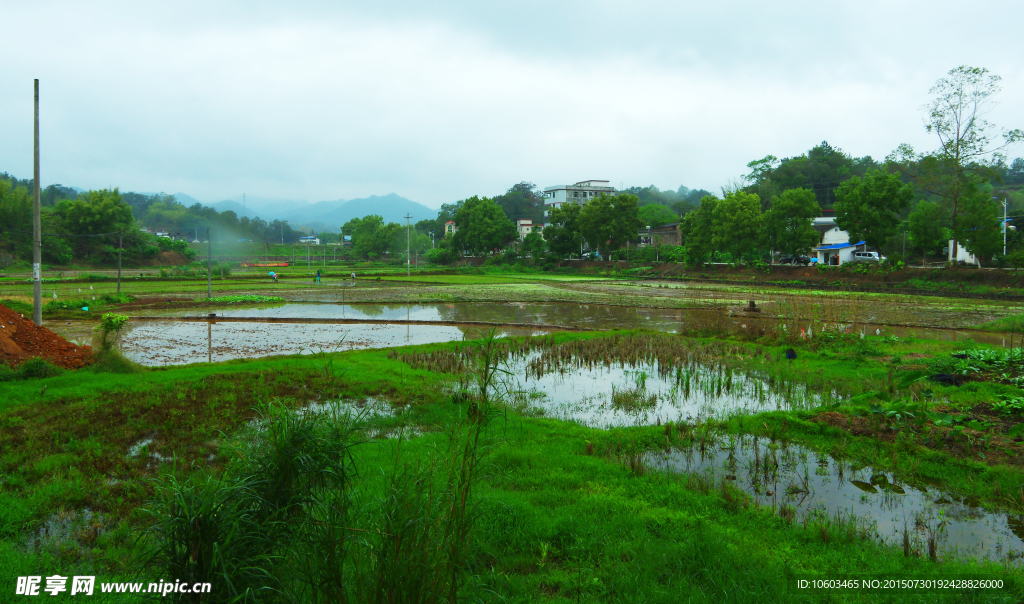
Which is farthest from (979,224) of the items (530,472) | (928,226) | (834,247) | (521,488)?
(521,488)

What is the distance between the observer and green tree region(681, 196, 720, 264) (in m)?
52.5

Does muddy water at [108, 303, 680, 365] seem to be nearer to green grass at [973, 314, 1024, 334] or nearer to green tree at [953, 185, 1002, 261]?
green grass at [973, 314, 1024, 334]

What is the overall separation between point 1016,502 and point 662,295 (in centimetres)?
2945

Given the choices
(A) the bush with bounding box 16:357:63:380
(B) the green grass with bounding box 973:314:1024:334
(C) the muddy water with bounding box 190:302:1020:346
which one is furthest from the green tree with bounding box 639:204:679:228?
(A) the bush with bounding box 16:357:63:380

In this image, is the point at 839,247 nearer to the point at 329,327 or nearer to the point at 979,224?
the point at 979,224

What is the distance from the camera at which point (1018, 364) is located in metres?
10.7

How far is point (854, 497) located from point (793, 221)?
44.5 metres

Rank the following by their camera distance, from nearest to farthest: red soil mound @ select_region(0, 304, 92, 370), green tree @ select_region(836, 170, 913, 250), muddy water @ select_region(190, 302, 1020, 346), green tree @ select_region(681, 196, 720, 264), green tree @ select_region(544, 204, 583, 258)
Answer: red soil mound @ select_region(0, 304, 92, 370), muddy water @ select_region(190, 302, 1020, 346), green tree @ select_region(836, 170, 913, 250), green tree @ select_region(681, 196, 720, 264), green tree @ select_region(544, 204, 583, 258)

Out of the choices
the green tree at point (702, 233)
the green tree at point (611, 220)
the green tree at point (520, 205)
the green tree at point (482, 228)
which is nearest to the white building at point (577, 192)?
the green tree at point (520, 205)

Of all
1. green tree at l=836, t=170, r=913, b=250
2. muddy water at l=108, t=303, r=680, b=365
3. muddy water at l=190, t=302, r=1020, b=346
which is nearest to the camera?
muddy water at l=108, t=303, r=680, b=365

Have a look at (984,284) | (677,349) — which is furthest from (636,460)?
(984,284)

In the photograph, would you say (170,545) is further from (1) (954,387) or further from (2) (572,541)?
(1) (954,387)

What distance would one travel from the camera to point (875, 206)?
39125 millimetres

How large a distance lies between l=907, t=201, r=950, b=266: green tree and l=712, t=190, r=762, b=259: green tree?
1103 cm
